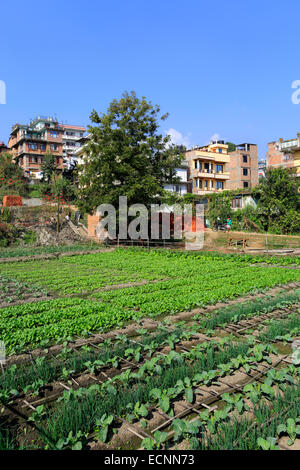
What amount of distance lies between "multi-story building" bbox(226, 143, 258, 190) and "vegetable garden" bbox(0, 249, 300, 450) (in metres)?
44.4

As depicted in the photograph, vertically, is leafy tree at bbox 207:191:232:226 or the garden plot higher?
leafy tree at bbox 207:191:232:226

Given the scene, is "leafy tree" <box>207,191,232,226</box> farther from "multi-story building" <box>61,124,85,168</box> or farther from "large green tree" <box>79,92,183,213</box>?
"multi-story building" <box>61,124,85,168</box>

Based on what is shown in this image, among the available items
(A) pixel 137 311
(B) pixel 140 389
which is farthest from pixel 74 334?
(B) pixel 140 389

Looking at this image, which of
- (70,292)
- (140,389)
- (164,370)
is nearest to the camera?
(140,389)

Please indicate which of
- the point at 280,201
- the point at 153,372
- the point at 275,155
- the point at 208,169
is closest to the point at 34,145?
the point at 208,169

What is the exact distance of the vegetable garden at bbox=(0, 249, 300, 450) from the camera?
141 inches

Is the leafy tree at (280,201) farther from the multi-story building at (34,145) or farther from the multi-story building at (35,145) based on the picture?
the multi-story building at (34,145)

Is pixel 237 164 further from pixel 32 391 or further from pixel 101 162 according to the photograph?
pixel 32 391

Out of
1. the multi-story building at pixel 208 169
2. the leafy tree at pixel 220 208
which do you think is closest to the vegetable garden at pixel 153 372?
the leafy tree at pixel 220 208

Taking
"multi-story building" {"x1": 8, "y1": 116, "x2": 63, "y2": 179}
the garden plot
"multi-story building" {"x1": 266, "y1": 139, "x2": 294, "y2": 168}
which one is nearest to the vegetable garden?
the garden plot

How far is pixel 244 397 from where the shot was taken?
14.5 feet

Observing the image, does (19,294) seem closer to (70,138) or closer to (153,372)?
(153,372)

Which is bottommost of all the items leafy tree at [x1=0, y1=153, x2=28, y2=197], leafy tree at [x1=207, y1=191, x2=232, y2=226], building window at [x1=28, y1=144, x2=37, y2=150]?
leafy tree at [x1=207, y1=191, x2=232, y2=226]
